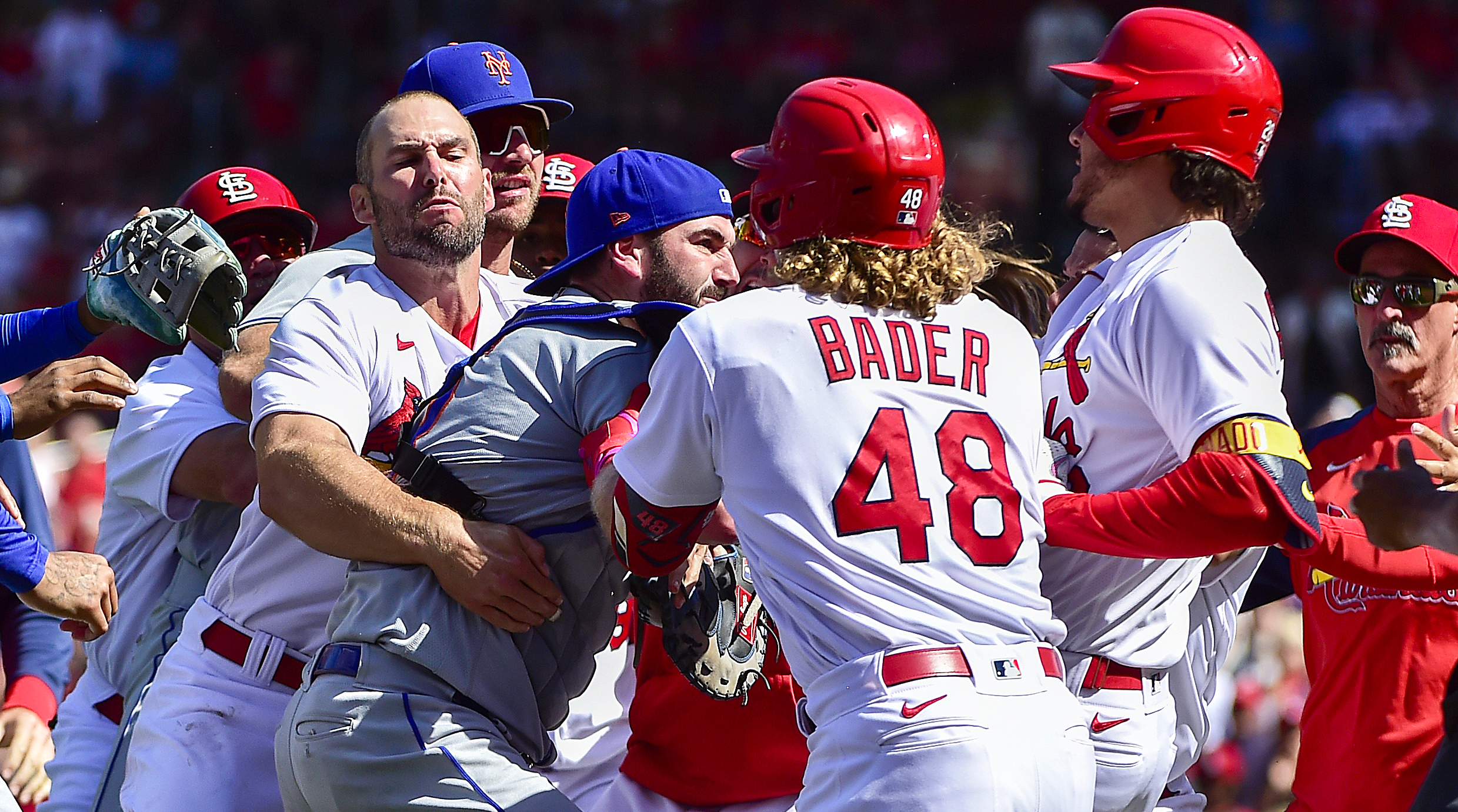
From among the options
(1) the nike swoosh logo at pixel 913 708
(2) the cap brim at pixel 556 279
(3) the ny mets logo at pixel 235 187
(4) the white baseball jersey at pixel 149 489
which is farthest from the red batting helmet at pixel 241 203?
(1) the nike swoosh logo at pixel 913 708

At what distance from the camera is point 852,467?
307 centimetres

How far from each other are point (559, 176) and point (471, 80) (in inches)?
29.2

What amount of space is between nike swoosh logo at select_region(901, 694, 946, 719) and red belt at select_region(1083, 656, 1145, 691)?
2.69 ft

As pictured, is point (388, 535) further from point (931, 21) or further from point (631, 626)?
point (931, 21)

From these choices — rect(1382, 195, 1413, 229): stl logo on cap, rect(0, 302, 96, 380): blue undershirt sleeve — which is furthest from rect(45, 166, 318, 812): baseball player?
rect(1382, 195, 1413, 229): stl logo on cap

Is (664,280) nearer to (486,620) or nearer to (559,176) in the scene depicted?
(486,620)

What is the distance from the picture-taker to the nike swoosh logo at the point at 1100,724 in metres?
3.61

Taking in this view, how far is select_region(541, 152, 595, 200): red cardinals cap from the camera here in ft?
20.1

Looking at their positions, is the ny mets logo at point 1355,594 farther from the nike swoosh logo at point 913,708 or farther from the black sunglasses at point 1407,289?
the nike swoosh logo at point 913,708

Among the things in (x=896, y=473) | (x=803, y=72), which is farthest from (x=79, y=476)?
(x=896, y=473)

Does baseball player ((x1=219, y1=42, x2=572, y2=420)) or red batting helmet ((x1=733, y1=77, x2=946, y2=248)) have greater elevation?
red batting helmet ((x1=733, y1=77, x2=946, y2=248))

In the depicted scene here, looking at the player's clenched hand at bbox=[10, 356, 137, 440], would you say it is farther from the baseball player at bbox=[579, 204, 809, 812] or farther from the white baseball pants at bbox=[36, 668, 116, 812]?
the baseball player at bbox=[579, 204, 809, 812]

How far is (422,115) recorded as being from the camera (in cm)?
448

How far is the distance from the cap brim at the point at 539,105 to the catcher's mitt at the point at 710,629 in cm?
233
